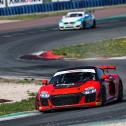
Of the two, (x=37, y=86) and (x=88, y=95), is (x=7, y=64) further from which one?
(x=88, y=95)

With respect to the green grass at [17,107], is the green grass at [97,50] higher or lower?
lower

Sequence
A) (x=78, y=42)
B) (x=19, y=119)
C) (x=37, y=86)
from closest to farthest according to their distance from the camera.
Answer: (x=19, y=119) → (x=37, y=86) → (x=78, y=42)

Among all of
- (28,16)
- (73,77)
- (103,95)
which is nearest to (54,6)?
(28,16)

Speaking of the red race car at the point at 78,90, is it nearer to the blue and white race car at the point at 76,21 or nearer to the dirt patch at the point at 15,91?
the dirt patch at the point at 15,91

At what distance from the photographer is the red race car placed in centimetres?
1622

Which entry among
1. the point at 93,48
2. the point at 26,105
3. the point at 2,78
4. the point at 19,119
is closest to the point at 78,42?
the point at 93,48

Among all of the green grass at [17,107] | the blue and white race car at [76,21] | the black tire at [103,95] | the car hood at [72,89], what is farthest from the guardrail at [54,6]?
the black tire at [103,95]

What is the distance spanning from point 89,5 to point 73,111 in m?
50.1

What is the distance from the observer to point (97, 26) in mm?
49500

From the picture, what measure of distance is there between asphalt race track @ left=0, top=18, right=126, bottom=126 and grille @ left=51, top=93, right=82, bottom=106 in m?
0.23

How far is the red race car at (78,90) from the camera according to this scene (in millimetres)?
16219

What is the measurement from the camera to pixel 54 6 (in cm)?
6316

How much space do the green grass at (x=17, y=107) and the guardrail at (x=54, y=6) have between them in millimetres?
41476

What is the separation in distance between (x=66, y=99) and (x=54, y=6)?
4734 cm
